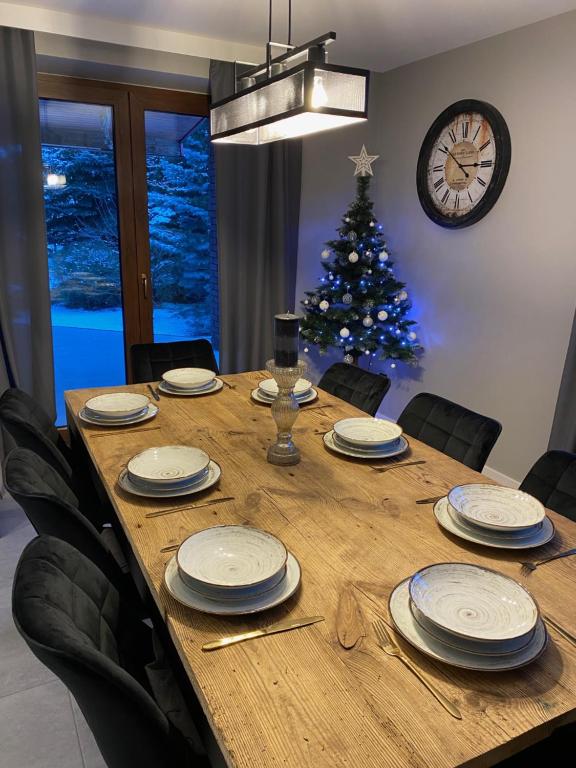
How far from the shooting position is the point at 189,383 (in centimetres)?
248

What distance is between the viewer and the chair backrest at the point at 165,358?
9.86ft

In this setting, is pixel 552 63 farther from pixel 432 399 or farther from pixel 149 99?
pixel 149 99

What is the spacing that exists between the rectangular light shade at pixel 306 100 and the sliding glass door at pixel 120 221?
7.31 ft

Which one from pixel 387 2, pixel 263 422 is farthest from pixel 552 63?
pixel 263 422

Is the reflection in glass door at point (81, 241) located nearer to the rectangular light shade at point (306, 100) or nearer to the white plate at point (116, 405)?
the white plate at point (116, 405)

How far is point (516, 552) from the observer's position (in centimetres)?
134

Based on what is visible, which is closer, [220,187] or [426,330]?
[426,330]

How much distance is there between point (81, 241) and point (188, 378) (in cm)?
198

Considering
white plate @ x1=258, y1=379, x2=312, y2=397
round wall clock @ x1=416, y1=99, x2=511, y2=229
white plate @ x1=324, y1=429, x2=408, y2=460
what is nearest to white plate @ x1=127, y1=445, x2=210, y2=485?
white plate @ x1=324, y1=429, x2=408, y2=460

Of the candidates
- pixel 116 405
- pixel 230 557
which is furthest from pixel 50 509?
pixel 116 405

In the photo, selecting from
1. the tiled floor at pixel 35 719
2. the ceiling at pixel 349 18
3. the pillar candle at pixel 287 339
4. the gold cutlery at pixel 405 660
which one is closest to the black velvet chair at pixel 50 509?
the tiled floor at pixel 35 719

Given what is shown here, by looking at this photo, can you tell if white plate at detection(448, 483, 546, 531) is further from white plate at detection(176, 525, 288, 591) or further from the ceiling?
the ceiling

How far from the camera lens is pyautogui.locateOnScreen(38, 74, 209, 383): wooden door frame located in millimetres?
3746

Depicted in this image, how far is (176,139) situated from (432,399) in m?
2.91
